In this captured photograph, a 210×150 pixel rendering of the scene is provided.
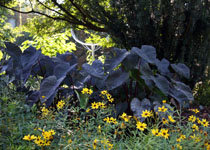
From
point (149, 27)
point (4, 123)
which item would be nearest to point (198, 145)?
point (4, 123)

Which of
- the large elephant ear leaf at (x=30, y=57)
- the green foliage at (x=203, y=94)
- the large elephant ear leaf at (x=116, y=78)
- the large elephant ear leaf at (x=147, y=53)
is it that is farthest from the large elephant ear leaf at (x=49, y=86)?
the green foliage at (x=203, y=94)

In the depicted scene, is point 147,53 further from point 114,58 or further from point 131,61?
point 114,58

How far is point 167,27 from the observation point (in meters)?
3.16

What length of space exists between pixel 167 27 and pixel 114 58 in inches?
52.5

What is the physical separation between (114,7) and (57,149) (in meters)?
2.43

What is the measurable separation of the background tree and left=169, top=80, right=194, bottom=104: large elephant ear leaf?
37.2 inches

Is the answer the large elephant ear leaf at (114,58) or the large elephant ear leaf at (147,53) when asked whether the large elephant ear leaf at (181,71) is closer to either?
the large elephant ear leaf at (147,53)

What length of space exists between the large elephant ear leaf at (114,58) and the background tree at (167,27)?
3.21 ft

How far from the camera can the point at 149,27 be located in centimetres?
309

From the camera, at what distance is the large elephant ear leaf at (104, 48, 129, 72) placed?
81.0 inches

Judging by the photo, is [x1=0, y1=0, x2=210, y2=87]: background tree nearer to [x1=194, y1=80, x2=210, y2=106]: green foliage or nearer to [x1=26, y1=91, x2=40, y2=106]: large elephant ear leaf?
[x1=194, y1=80, x2=210, y2=106]: green foliage

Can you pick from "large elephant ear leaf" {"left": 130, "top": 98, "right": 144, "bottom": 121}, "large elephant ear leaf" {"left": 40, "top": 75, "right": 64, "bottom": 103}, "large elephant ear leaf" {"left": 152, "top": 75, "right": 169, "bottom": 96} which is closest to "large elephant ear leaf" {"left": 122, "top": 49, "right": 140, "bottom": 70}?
"large elephant ear leaf" {"left": 152, "top": 75, "right": 169, "bottom": 96}

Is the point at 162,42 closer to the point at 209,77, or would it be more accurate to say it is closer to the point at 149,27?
the point at 149,27

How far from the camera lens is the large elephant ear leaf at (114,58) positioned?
206 cm
